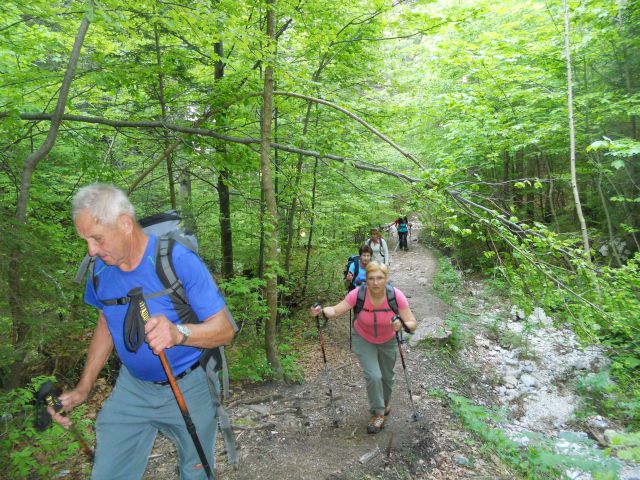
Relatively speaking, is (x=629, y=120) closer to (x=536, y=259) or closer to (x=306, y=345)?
(x=536, y=259)

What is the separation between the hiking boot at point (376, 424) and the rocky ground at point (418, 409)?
0.27 feet

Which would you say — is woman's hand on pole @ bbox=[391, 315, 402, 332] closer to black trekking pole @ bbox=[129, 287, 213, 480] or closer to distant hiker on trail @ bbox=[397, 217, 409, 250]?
black trekking pole @ bbox=[129, 287, 213, 480]

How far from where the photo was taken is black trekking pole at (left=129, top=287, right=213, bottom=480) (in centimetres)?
217

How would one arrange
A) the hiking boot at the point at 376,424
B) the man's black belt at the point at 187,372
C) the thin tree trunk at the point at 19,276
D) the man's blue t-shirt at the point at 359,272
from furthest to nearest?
the man's blue t-shirt at the point at 359,272, the hiking boot at the point at 376,424, the thin tree trunk at the point at 19,276, the man's black belt at the point at 187,372

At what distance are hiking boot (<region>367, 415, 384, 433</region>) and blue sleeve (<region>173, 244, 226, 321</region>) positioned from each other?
3.54 metres

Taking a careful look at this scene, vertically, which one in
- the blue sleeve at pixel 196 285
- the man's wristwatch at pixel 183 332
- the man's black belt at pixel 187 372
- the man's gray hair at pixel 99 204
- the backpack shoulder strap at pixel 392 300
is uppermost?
the man's gray hair at pixel 99 204

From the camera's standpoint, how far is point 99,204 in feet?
7.32

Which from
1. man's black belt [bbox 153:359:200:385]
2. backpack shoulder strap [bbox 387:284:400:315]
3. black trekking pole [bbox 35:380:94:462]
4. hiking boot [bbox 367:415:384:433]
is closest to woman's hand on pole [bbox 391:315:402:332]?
backpack shoulder strap [bbox 387:284:400:315]

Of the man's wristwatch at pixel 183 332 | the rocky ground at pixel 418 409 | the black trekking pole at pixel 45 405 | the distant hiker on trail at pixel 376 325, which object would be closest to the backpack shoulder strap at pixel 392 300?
the distant hiker on trail at pixel 376 325

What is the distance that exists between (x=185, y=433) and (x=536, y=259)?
478 centimetres

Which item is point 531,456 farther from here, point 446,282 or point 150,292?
point 446,282

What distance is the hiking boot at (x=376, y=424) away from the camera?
4938 millimetres

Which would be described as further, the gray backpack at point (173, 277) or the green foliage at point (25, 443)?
the green foliage at point (25, 443)

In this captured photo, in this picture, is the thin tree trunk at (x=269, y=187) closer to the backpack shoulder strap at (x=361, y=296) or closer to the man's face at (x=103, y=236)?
the backpack shoulder strap at (x=361, y=296)
